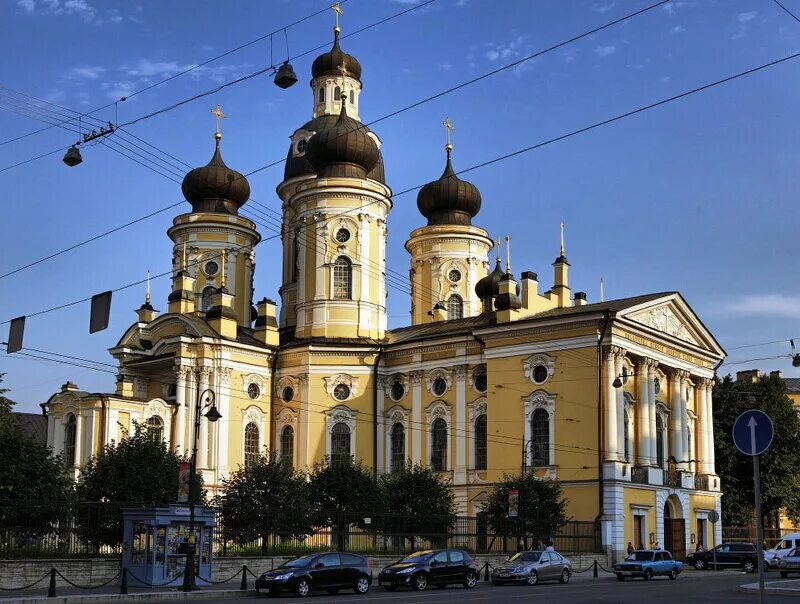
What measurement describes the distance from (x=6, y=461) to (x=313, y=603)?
15647 millimetres

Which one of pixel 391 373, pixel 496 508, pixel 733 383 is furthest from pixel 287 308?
pixel 733 383

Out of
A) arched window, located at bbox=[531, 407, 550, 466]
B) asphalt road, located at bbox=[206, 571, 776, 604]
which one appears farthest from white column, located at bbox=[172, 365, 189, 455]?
asphalt road, located at bbox=[206, 571, 776, 604]

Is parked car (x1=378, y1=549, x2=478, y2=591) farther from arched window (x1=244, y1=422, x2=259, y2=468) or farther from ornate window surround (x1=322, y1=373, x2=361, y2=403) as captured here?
arched window (x1=244, y1=422, x2=259, y2=468)

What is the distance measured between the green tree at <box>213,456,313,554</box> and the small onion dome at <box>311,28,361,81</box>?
27.6m

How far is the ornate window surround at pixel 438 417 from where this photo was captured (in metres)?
50.2

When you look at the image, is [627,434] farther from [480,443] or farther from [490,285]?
[490,285]

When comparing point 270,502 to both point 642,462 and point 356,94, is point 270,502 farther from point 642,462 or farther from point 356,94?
point 356,94

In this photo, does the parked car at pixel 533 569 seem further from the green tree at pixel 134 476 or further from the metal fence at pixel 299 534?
the green tree at pixel 134 476

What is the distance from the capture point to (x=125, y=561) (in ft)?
94.7

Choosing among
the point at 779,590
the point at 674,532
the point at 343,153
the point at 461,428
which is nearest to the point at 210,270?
the point at 343,153

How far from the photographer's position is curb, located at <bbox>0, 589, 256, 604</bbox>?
23438mm

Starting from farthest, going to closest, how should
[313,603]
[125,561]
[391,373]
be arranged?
[391,373]
[125,561]
[313,603]

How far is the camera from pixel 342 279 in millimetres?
54594

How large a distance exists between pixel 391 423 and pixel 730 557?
17077 millimetres
